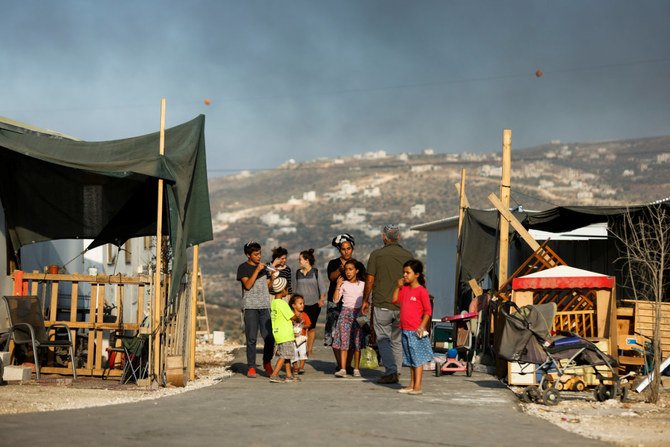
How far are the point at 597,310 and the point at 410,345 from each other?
3693 millimetres

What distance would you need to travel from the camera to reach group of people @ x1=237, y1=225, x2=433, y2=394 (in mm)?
12492

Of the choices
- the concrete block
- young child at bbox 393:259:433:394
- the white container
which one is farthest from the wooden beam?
the white container

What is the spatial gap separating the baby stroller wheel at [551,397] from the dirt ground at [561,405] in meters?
0.06

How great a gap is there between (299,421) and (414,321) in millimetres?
3243

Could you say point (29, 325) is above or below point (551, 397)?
above

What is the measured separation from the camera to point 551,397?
1159cm

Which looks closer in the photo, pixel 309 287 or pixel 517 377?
pixel 517 377

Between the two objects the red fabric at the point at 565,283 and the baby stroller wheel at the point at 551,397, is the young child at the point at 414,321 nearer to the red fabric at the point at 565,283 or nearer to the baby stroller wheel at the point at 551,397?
the baby stroller wheel at the point at 551,397

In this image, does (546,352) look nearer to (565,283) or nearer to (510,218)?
(565,283)

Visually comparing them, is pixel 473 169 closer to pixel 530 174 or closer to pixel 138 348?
pixel 530 174

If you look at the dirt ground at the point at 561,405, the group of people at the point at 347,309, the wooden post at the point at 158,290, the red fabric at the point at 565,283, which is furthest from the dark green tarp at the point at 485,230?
the wooden post at the point at 158,290

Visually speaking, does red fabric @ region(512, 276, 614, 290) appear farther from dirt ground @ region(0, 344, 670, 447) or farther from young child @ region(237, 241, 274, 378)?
young child @ region(237, 241, 274, 378)

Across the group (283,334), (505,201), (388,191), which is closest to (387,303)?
(283,334)

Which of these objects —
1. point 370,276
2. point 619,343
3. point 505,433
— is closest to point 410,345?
point 370,276
